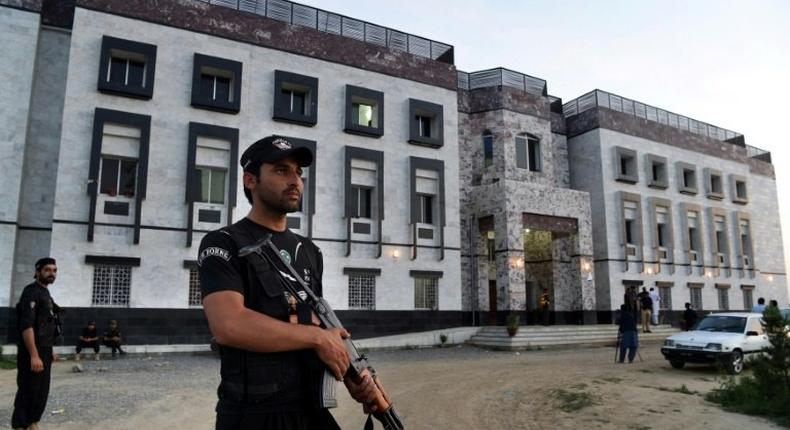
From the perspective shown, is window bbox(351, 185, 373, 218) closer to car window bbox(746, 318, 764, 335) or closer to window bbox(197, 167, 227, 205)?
window bbox(197, 167, 227, 205)

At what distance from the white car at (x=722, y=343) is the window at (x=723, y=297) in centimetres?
1982

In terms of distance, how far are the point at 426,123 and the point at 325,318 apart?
22441mm

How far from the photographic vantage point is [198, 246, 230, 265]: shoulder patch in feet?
7.47

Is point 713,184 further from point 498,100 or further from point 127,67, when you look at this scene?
point 127,67

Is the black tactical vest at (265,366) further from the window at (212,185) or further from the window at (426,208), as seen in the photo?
the window at (426,208)

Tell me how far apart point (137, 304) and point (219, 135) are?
6.39m

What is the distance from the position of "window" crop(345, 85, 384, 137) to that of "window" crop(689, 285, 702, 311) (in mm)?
20794

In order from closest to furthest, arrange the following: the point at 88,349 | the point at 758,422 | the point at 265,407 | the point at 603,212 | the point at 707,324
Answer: the point at 265,407
the point at 758,422
the point at 707,324
the point at 88,349
the point at 603,212

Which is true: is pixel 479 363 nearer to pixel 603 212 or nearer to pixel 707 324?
pixel 707 324

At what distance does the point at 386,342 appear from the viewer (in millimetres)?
20719

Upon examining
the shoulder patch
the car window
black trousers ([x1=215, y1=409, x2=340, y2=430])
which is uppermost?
the shoulder patch

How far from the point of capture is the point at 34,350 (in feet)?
19.3

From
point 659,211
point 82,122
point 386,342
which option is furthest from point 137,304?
point 659,211

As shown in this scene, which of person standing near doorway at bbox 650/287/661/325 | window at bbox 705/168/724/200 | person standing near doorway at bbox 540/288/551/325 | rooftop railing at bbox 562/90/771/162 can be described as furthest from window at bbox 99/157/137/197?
window at bbox 705/168/724/200
